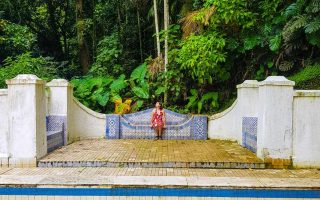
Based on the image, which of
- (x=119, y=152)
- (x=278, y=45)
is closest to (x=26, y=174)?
(x=119, y=152)

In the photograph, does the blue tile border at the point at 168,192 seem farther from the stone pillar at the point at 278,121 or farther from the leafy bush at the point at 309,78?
the leafy bush at the point at 309,78

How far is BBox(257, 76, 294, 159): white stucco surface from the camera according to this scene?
657cm

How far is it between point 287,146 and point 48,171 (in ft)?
14.1

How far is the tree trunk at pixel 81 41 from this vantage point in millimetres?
13816

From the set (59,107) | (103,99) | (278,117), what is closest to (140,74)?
(103,99)

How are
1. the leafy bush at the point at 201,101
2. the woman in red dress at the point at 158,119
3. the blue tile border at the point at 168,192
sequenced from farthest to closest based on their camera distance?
the leafy bush at the point at 201,101 → the woman in red dress at the point at 158,119 → the blue tile border at the point at 168,192

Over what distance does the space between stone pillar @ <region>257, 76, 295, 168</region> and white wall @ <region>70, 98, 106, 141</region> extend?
4.94 m

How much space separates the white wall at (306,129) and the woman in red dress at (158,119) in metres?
4.08

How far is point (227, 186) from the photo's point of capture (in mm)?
5223

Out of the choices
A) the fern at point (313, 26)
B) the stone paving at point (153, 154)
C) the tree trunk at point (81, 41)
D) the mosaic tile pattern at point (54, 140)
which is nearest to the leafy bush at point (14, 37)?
the tree trunk at point (81, 41)

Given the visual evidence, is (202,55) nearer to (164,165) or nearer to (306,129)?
(306,129)

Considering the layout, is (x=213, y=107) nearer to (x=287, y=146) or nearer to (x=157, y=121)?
(x=157, y=121)

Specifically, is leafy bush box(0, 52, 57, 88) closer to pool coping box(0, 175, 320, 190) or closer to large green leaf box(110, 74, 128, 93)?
large green leaf box(110, 74, 128, 93)

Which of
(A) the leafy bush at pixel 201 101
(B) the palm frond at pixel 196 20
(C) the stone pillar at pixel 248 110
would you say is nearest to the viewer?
(C) the stone pillar at pixel 248 110
